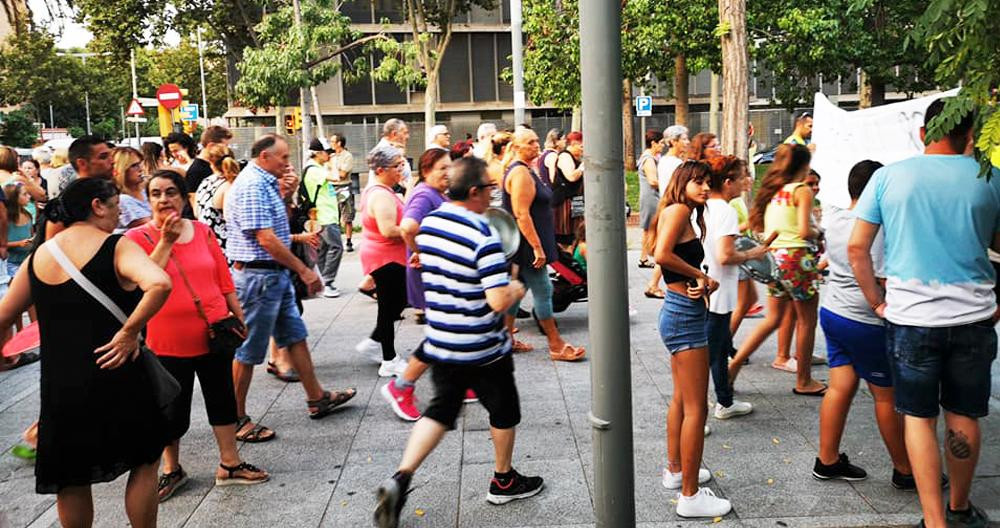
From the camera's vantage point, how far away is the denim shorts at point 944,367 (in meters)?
3.89

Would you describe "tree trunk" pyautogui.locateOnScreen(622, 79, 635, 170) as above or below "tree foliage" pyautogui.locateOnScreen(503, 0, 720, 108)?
below

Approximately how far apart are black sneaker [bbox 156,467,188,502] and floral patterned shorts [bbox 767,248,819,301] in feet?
12.9

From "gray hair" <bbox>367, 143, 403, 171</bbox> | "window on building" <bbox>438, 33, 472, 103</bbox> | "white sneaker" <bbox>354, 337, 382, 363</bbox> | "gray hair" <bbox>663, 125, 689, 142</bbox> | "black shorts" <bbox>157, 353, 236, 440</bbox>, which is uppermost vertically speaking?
"window on building" <bbox>438, 33, 472, 103</bbox>

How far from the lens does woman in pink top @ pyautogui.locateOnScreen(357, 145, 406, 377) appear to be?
671 centimetres

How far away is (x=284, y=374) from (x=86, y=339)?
3.54 m

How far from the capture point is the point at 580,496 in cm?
471

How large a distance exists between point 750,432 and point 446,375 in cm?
214

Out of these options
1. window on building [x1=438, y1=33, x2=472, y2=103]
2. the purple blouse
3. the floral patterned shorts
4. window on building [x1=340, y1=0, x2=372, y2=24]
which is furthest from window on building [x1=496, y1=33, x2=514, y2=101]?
the floral patterned shorts

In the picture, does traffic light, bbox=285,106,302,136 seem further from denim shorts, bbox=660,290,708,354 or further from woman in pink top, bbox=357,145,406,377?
denim shorts, bbox=660,290,708,354

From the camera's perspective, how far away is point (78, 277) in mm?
3619

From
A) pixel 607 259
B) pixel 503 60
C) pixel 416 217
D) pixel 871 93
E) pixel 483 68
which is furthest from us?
pixel 503 60

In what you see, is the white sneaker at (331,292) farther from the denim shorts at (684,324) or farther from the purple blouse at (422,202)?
the denim shorts at (684,324)

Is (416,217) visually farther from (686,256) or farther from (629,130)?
(629,130)

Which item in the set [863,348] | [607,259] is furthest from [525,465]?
[607,259]
